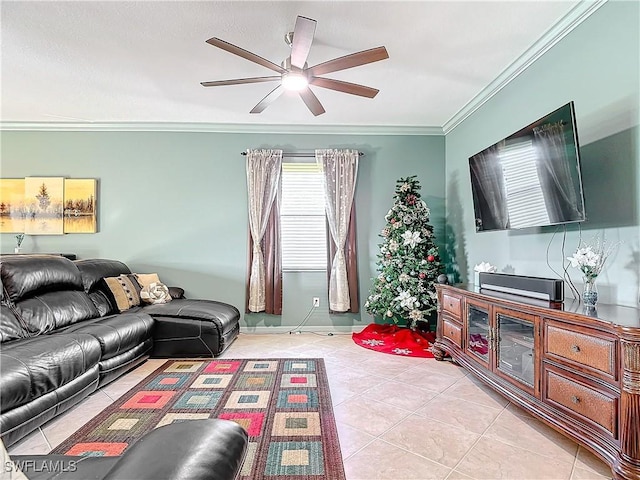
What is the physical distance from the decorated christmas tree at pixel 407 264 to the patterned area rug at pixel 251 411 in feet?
4.11

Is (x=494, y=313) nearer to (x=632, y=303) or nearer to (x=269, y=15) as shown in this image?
(x=632, y=303)

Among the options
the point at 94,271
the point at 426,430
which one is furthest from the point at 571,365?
the point at 94,271

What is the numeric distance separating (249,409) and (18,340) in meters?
1.70

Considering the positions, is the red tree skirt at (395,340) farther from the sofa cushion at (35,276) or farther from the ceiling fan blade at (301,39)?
the sofa cushion at (35,276)

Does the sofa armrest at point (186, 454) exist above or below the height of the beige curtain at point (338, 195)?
below

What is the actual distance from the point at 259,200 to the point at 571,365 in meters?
3.72

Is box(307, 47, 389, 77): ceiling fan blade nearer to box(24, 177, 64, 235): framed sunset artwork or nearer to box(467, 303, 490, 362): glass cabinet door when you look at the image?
box(467, 303, 490, 362): glass cabinet door

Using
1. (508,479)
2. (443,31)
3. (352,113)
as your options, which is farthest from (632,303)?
(352,113)

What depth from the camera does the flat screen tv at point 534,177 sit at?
7.43 ft

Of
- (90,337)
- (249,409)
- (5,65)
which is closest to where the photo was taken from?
(249,409)

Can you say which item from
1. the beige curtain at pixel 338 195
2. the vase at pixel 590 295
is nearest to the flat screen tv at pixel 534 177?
the vase at pixel 590 295

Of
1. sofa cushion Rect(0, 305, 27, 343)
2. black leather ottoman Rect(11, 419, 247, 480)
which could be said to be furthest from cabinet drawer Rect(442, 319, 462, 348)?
sofa cushion Rect(0, 305, 27, 343)

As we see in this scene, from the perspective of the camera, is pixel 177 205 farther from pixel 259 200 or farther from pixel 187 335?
pixel 187 335

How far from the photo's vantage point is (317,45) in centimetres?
293
